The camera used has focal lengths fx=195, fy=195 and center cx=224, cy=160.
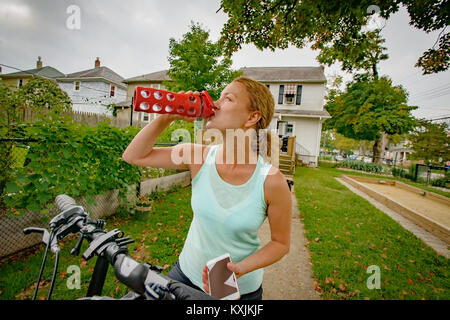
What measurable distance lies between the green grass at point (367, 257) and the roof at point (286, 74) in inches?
637

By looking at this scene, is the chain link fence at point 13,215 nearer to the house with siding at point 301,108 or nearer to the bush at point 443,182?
the house with siding at point 301,108

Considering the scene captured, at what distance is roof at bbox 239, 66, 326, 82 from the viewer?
19312 mm

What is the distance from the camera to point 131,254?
3342 mm

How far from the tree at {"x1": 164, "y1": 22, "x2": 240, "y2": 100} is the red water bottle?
32.2ft

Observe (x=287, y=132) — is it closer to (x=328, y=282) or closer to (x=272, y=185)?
(x=328, y=282)

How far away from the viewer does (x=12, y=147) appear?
2732 mm

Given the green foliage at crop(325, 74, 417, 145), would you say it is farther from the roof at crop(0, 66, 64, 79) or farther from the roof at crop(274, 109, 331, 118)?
the roof at crop(0, 66, 64, 79)

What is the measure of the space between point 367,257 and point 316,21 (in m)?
5.31

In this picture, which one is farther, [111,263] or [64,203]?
[64,203]

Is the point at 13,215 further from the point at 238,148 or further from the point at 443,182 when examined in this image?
the point at 443,182

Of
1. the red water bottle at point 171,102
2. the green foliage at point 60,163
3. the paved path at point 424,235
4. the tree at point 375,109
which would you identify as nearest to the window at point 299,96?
the tree at point 375,109

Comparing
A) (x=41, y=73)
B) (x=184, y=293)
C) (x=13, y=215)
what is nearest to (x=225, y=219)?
(x=184, y=293)

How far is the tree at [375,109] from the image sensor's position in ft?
54.0
